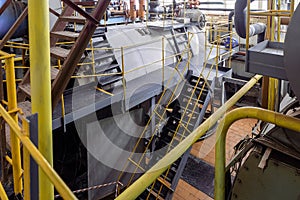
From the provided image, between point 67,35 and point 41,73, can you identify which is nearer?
point 41,73

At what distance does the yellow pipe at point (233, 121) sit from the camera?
56.9 inches

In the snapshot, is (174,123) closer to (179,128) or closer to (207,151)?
(179,128)

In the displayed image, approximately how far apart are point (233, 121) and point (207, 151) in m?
6.00

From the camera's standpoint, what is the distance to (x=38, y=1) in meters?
1.75

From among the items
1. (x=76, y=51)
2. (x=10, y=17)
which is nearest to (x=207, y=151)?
(x=10, y=17)

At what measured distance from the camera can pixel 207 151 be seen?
7.49 m

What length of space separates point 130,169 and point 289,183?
4547 millimetres

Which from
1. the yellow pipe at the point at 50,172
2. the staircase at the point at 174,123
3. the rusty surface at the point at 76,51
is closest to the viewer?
the yellow pipe at the point at 50,172

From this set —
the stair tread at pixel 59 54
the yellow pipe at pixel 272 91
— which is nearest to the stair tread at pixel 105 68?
the stair tread at pixel 59 54

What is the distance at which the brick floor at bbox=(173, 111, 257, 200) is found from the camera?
5.67m

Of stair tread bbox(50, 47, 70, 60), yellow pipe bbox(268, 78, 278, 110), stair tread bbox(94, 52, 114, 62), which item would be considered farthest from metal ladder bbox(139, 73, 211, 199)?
stair tread bbox(50, 47, 70, 60)

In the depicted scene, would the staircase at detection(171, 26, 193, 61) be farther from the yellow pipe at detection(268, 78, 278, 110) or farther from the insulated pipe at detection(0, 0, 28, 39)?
the yellow pipe at detection(268, 78, 278, 110)

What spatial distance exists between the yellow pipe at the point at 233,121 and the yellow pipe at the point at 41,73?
1.14 meters

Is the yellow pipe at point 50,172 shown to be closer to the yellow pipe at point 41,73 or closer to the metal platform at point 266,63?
the yellow pipe at point 41,73
